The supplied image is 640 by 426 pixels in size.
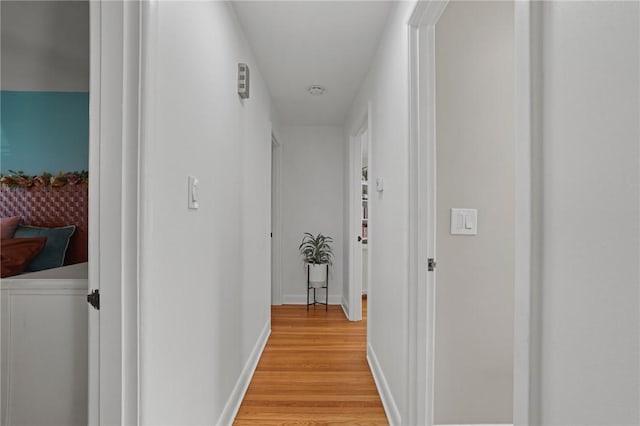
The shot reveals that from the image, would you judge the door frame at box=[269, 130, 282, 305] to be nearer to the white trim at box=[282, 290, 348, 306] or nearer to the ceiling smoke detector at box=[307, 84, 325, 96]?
the white trim at box=[282, 290, 348, 306]

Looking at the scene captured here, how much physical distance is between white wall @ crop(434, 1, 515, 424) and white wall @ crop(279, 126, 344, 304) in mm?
3218

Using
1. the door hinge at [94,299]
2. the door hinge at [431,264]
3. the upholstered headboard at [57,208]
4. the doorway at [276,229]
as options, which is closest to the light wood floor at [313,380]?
the doorway at [276,229]

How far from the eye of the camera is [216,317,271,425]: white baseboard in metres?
2.11

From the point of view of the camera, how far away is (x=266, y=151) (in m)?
3.60

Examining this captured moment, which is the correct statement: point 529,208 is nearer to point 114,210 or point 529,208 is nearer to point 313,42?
point 114,210

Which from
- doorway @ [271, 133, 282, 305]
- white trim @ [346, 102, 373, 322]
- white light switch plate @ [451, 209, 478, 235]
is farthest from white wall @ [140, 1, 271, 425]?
doorway @ [271, 133, 282, 305]

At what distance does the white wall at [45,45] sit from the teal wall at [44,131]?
0.03m

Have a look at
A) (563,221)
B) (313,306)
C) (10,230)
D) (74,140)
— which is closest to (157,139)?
(74,140)

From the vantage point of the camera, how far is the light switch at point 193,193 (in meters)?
1.52

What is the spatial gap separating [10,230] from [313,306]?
4.25 meters

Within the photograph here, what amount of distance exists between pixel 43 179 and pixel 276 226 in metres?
4.01

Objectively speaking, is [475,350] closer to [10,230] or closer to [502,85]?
[502,85]

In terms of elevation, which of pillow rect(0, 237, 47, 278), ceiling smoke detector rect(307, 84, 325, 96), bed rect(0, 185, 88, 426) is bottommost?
bed rect(0, 185, 88, 426)

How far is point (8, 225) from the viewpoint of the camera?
3.14ft
